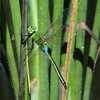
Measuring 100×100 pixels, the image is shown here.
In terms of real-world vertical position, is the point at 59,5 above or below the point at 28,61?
above

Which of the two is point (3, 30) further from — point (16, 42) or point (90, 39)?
point (90, 39)

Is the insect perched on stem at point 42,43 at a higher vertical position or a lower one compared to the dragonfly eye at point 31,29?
lower

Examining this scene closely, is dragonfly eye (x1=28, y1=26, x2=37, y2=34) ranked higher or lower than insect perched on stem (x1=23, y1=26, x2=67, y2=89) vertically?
higher

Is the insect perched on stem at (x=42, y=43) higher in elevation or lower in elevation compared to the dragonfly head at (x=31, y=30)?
lower

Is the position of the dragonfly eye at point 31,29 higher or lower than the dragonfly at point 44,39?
higher

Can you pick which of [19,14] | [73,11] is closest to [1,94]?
[19,14]

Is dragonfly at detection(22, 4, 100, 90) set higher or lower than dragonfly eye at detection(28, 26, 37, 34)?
lower

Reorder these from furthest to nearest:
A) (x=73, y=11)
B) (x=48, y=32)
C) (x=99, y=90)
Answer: (x=99, y=90)
(x=48, y=32)
(x=73, y=11)

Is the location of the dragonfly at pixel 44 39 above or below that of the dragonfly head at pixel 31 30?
below

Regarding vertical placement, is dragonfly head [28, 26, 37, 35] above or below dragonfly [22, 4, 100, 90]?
above

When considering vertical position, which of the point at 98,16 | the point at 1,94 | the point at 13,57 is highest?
the point at 98,16

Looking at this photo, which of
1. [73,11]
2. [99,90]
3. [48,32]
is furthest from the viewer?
[99,90]
